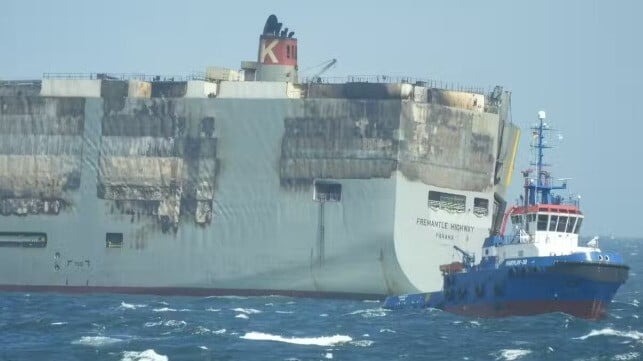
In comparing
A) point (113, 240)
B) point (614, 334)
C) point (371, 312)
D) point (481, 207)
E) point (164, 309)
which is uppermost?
point (481, 207)

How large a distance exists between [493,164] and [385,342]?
34.8 m

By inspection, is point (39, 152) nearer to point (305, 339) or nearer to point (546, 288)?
point (305, 339)

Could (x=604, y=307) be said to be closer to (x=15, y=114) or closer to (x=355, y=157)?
(x=355, y=157)

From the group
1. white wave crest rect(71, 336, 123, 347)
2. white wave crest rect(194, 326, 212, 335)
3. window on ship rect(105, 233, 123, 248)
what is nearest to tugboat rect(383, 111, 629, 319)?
white wave crest rect(194, 326, 212, 335)

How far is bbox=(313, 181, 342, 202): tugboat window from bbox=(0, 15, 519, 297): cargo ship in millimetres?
109

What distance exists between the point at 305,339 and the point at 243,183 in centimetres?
3108

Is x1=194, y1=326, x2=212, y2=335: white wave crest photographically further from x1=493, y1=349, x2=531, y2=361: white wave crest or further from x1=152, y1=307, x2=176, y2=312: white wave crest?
x1=493, y1=349, x2=531, y2=361: white wave crest

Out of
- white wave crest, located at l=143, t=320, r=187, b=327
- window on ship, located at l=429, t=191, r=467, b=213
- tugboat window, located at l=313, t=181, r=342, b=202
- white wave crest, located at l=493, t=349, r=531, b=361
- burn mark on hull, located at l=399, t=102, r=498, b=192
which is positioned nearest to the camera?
Answer: white wave crest, located at l=493, t=349, r=531, b=361

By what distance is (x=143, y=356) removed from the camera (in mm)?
57438

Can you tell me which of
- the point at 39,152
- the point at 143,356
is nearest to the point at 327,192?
the point at 39,152

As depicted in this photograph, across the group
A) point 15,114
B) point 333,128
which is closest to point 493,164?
point 333,128

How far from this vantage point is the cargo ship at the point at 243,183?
91.9 metres

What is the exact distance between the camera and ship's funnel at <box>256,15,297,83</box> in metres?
101

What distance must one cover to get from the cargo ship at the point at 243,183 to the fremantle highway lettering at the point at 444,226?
0.09 m
